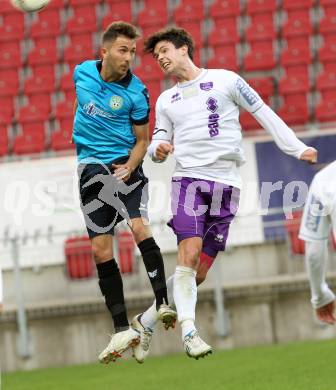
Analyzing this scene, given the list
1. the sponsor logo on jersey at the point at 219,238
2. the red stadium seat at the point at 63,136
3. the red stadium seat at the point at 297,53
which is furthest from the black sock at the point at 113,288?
the red stadium seat at the point at 297,53

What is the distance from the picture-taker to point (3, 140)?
18.7m

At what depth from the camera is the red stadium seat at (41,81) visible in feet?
64.5

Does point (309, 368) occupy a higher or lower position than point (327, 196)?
lower

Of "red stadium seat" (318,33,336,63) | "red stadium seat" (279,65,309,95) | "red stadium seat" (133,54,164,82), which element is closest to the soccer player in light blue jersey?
"red stadium seat" (279,65,309,95)

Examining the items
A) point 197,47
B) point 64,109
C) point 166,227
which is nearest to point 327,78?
point 197,47

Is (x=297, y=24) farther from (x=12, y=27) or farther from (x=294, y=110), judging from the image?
(x=12, y=27)

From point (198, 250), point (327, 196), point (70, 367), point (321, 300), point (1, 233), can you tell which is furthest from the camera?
point (1, 233)

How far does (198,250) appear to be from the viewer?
28.5 ft

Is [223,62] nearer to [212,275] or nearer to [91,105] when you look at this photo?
[212,275]

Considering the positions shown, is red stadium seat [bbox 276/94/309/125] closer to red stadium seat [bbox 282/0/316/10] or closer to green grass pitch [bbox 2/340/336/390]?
red stadium seat [bbox 282/0/316/10]

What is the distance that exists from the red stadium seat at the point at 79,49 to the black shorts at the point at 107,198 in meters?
11.4

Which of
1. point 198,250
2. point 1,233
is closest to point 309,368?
point 198,250

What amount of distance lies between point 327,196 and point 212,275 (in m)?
8.37

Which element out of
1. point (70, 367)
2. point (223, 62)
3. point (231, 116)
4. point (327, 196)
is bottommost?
point (70, 367)
